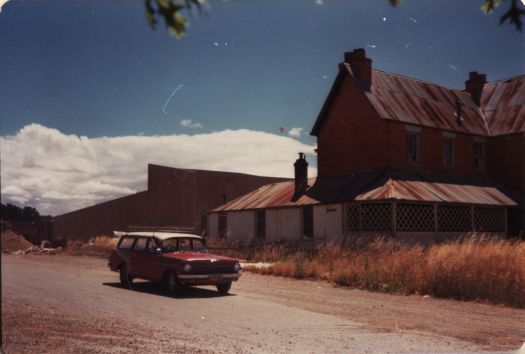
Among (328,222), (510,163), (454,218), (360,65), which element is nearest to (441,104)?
(510,163)

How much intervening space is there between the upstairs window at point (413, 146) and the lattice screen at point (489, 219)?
3.88 m

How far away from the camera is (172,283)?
14148 mm

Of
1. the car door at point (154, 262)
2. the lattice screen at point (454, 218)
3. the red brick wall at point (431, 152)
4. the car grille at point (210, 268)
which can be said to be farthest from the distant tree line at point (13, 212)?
the lattice screen at point (454, 218)

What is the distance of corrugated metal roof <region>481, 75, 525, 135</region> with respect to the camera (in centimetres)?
3102

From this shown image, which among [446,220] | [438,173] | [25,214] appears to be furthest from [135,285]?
[438,173]

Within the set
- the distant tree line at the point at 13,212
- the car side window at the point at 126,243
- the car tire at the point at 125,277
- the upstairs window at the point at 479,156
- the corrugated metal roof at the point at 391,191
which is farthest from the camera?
the upstairs window at the point at 479,156

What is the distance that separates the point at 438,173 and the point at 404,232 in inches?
244

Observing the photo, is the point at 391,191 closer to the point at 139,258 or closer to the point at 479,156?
the point at 479,156

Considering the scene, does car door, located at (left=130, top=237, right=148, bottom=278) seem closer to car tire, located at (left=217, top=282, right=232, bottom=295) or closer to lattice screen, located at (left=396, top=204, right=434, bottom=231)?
car tire, located at (left=217, top=282, right=232, bottom=295)

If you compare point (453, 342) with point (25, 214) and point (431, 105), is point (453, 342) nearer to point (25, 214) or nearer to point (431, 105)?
point (25, 214)

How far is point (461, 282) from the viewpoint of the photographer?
15227mm

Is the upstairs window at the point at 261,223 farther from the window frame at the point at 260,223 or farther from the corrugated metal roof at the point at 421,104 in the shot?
the corrugated metal roof at the point at 421,104

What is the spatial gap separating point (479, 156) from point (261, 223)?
1269cm

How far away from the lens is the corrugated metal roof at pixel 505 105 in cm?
3102
